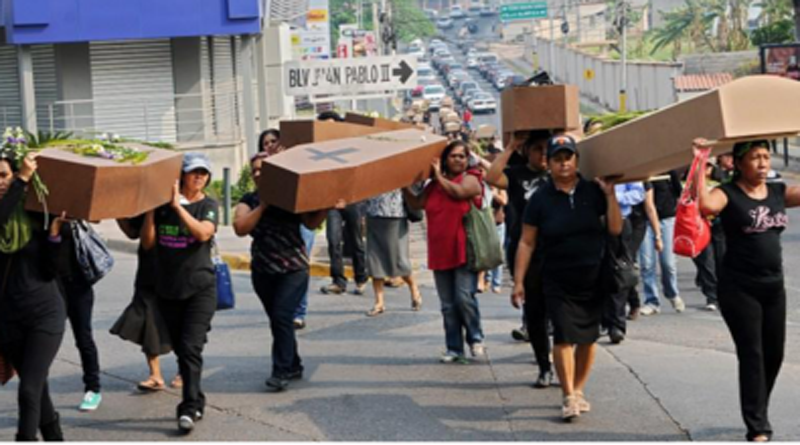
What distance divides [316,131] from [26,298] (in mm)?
2938

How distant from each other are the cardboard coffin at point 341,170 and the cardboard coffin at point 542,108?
0.64 m

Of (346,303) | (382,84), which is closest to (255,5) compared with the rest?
(382,84)

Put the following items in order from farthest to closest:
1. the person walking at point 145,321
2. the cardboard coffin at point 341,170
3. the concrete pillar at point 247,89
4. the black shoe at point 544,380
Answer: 1. the concrete pillar at point 247,89
2. the black shoe at point 544,380
3. the person walking at point 145,321
4. the cardboard coffin at point 341,170

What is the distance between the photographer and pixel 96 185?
8320mm

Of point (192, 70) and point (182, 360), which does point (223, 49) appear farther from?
point (182, 360)

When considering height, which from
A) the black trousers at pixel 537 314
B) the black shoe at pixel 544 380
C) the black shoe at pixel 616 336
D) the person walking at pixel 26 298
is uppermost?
the person walking at pixel 26 298

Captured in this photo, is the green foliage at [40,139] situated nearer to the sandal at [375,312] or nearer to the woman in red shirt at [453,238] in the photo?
the woman in red shirt at [453,238]

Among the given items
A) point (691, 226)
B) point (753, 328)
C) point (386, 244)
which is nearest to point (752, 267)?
point (753, 328)

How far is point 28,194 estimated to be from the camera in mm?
8180

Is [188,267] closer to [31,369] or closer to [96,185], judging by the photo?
[96,185]

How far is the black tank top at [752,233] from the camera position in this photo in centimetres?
803

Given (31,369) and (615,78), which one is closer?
(31,369)

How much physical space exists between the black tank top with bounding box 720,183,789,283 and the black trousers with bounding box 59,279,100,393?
3.96 m

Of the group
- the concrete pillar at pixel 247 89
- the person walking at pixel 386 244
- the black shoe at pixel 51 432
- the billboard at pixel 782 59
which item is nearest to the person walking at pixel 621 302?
the person walking at pixel 386 244
